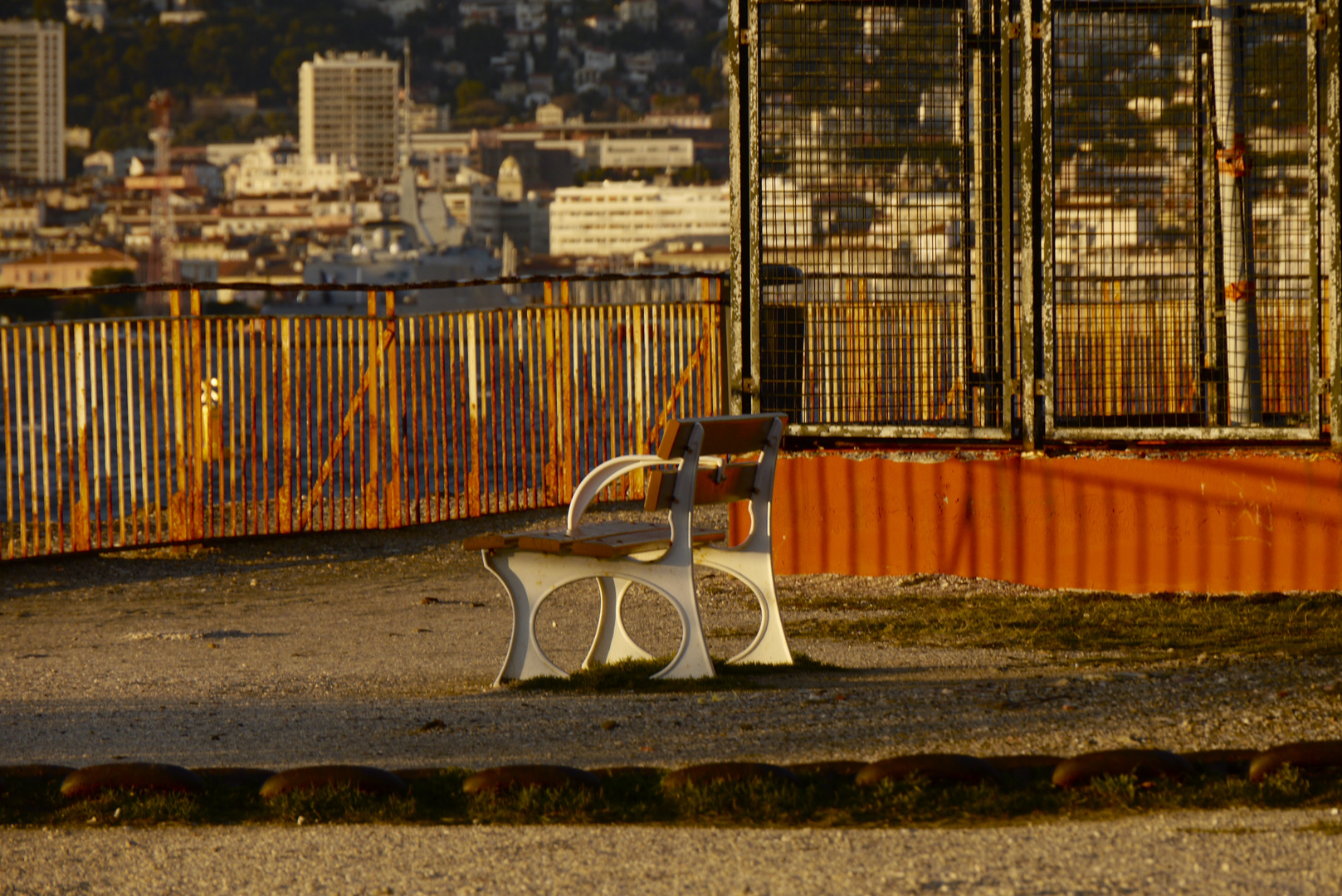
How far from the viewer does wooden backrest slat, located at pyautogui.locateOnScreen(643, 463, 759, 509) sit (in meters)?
6.37

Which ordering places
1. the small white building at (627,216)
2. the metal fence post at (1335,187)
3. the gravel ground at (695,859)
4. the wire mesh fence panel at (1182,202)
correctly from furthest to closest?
the small white building at (627,216) → the wire mesh fence panel at (1182,202) → the metal fence post at (1335,187) → the gravel ground at (695,859)

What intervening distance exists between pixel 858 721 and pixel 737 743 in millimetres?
478

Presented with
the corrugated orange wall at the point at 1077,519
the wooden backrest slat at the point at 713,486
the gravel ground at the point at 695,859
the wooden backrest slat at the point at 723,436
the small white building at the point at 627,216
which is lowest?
the gravel ground at the point at 695,859

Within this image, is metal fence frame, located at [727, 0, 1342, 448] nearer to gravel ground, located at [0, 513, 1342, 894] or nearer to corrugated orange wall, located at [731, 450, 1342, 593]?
corrugated orange wall, located at [731, 450, 1342, 593]

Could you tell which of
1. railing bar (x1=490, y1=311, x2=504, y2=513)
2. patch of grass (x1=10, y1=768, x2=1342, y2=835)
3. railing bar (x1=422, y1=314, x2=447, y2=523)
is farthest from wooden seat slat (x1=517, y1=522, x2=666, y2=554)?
railing bar (x1=490, y1=311, x2=504, y2=513)

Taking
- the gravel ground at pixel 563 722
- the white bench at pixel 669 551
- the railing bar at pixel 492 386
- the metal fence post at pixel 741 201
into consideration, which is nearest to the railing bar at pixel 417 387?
the railing bar at pixel 492 386

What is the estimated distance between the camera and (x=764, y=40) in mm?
9422

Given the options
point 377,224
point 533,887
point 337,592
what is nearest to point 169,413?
point 337,592

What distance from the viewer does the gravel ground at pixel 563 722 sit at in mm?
4176

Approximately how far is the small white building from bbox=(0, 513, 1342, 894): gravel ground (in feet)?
599

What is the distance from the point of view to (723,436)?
651 cm

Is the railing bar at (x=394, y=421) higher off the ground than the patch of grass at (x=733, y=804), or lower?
higher

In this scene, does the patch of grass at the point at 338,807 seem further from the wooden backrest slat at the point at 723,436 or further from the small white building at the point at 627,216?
the small white building at the point at 627,216

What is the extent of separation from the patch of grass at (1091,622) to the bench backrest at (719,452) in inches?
46.0
